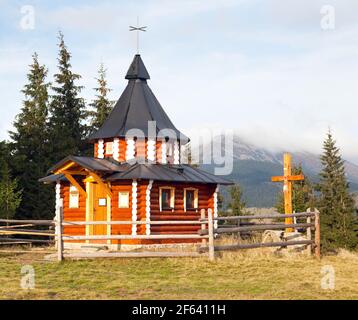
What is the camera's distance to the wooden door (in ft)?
81.1

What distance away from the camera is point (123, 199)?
24.3 m

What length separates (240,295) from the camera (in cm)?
1255

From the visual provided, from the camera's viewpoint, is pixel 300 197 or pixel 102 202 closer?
pixel 102 202

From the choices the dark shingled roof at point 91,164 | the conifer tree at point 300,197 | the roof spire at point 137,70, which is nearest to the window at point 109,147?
the dark shingled roof at point 91,164

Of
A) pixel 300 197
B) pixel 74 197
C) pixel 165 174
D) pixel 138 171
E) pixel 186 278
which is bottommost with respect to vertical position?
pixel 186 278

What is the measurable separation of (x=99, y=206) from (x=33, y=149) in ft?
48.1

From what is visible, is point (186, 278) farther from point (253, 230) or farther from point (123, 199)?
point (123, 199)

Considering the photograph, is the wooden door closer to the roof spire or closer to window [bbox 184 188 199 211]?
window [bbox 184 188 199 211]

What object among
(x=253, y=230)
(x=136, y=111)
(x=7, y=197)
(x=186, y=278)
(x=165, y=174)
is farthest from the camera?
(x=7, y=197)

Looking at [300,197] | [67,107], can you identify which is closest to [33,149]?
[67,107]

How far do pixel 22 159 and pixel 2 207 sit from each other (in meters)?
4.20

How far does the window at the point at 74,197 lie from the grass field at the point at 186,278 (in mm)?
5558

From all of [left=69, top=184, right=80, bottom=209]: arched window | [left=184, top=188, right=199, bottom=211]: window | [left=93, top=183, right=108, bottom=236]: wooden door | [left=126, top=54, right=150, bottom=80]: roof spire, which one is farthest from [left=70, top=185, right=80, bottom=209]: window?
[left=126, top=54, right=150, bottom=80]: roof spire

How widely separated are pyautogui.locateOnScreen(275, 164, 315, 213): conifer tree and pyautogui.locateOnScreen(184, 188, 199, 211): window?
1892 cm
